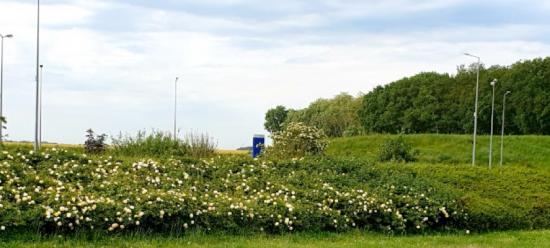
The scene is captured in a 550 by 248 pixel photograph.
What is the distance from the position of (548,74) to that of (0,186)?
51.8 metres

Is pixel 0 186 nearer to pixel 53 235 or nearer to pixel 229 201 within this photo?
pixel 53 235

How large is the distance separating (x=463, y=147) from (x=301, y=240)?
38.4 m

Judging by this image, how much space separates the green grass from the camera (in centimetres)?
725

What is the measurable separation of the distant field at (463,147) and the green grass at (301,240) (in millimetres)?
29484

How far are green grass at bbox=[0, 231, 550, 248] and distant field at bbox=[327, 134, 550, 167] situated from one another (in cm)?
2948

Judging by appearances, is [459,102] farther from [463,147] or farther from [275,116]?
[275,116]

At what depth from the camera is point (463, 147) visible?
4450cm

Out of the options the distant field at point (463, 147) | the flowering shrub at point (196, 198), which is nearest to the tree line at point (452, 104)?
the distant field at point (463, 147)

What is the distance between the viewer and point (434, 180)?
37.2ft

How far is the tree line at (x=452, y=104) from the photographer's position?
52.6 metres

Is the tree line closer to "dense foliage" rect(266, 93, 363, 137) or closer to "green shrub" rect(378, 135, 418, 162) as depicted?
"dense foliage" rect(266, 93, 363, 137)

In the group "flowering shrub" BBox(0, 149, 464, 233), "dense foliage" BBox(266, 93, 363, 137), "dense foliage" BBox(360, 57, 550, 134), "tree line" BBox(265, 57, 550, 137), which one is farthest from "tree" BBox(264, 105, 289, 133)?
"flowering shrub" BBox(0, 149, 464, 233)

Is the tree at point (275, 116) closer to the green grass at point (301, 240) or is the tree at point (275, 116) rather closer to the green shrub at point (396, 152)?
the green shrub at point (396, 152)

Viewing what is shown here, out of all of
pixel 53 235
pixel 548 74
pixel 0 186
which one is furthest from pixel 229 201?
pixel 548 74
